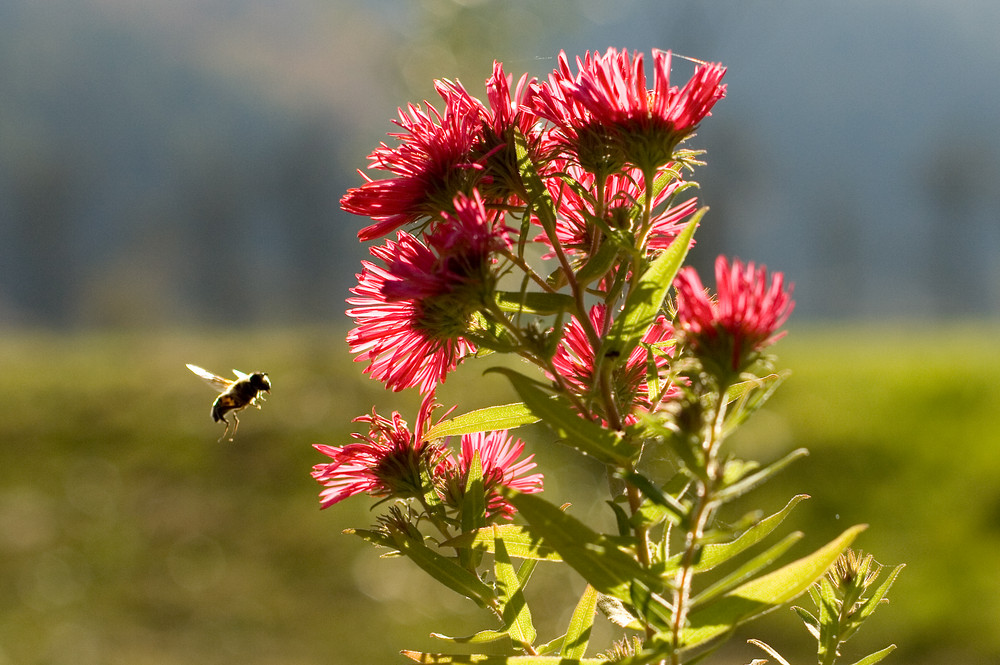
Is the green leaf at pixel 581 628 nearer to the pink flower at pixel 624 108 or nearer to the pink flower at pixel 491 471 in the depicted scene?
the pink flower at pixel 491 471

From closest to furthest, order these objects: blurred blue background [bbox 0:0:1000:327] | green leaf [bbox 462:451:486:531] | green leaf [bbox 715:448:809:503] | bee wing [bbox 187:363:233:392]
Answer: green leaf [bbox 715:448:809:503]
green leaf [bbox 462:451:486:531]
bee wing [bbox 187:363:233:392]
blurred blue background [bbox 0:0:1000:327]

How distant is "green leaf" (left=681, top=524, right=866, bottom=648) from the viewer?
458mm

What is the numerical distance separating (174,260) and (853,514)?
5229 centimetres

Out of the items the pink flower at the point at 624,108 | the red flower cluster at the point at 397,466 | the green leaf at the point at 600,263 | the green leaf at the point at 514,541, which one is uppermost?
the pink flower at the point at 624,108

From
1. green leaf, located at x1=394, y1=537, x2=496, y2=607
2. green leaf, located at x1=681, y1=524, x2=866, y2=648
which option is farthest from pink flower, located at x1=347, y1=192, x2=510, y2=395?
green leaf, located at x1=681, y1=524, x2=866, y2=648

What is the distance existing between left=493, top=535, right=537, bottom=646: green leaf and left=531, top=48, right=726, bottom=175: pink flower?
0.29 metres

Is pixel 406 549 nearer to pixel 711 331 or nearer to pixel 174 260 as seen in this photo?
pixel 711 331

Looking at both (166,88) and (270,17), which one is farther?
(270,17)

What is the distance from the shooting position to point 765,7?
7331cm

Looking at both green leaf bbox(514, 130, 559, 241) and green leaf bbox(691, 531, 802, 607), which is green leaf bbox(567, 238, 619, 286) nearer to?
green leaf bbox(514, 130, 559, 241)

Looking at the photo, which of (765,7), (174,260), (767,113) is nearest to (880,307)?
Answer: (767,113)

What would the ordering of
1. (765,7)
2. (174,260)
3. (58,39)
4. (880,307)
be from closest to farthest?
(174,260) → (880,307) → (58,39) → (765,7)

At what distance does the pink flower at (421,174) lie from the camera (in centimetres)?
58

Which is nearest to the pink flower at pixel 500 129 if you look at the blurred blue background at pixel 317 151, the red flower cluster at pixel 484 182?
the red flower cluster at pixel 484 182
